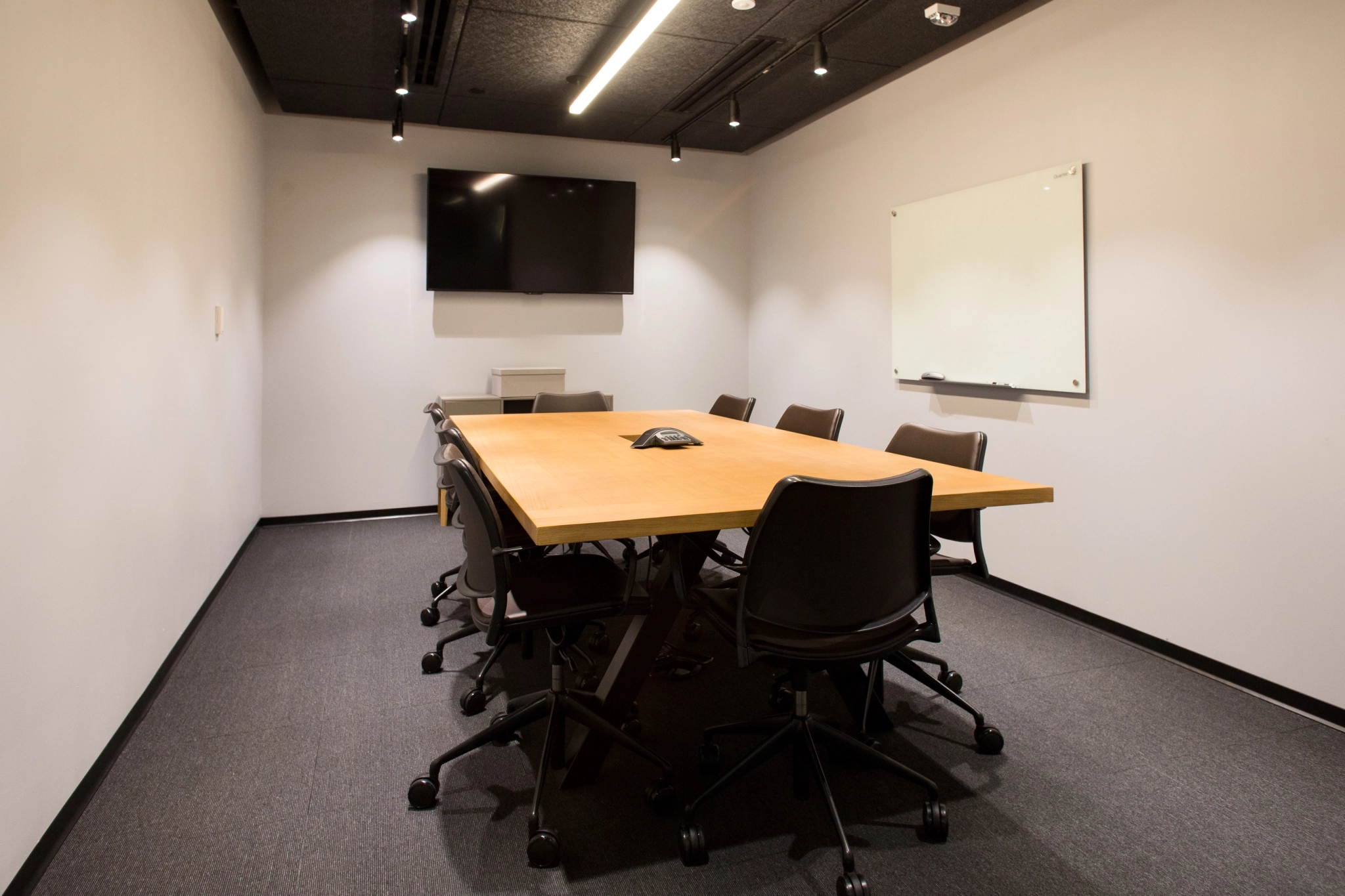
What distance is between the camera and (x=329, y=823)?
76.1 inches

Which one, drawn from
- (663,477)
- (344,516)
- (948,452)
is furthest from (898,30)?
(344,516)

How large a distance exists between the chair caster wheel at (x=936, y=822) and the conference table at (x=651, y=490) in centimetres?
73

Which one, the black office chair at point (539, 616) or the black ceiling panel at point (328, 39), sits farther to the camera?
the black ceiling panel at point (328, 39)

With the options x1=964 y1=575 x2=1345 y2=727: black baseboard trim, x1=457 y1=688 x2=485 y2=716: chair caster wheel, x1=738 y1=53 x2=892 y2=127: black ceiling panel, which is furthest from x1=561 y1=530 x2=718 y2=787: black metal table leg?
x1=738 y1=53 x2=892 y2=127: black ceiling panel

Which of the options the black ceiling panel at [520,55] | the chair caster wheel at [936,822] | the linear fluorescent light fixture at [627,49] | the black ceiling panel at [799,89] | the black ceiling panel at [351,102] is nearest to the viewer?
the chair caster wheel at [936,822]

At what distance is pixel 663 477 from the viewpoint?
2.22 metres

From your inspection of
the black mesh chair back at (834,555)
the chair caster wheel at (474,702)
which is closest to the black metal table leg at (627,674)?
the black mesh chair back at (834,555)

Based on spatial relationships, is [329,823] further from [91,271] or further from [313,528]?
[313,528]

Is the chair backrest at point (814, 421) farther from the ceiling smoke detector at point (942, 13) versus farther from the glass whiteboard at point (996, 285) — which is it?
the ceiling smoke detector at point (942, 13)

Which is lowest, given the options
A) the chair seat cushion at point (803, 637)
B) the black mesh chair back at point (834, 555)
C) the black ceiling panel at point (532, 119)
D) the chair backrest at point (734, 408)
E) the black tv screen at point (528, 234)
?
the chair seat cushion at point (803, 637)

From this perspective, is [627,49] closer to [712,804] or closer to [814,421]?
[814,421]

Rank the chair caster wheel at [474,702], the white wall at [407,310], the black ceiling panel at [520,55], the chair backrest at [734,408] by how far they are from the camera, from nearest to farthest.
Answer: the chair caster wheel at [474,702] → the black ceiling panel at [520,55] → the chair backrest at [734,408] → the white wall at [407,310]

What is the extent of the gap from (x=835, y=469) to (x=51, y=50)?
228 cm

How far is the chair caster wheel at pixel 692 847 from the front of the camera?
5.85ft
